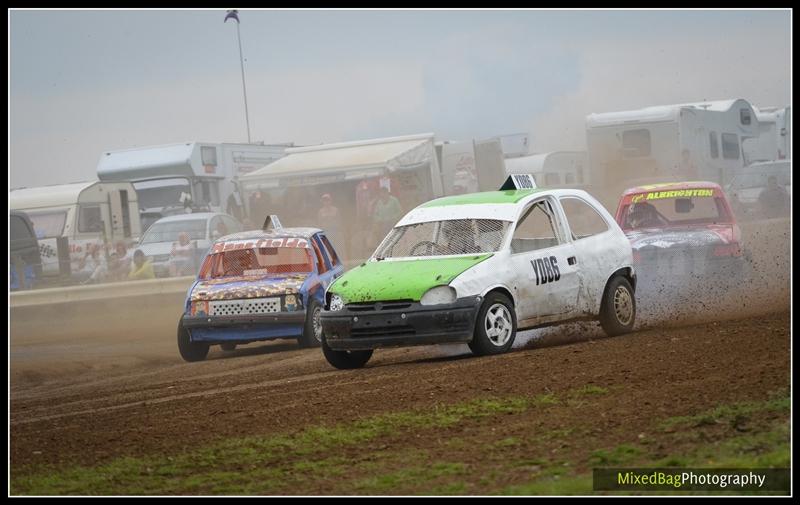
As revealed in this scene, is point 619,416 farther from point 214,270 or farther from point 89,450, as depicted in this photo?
point 214,270

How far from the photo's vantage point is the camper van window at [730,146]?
31.3 m

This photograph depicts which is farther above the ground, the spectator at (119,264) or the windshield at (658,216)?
the windshield at (658,216)

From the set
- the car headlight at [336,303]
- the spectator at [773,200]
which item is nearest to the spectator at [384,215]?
the spectator at [773,200]

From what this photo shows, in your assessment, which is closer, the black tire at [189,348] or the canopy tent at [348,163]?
the black tire at [189,348]

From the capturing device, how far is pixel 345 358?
38.7ft

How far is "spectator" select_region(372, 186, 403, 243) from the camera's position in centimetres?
2539

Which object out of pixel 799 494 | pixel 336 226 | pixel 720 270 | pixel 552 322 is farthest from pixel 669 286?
pixel 336 226

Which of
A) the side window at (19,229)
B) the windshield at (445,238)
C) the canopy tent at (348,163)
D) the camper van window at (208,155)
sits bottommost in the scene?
the windshield at (445,238)

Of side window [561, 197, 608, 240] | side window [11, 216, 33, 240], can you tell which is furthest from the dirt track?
side window [11, 216, 33, 240]

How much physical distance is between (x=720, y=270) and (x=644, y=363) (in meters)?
6.62

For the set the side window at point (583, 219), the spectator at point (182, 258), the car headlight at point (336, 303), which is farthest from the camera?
the spectator at point (182, 258)

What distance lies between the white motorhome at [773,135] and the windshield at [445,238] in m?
23.8

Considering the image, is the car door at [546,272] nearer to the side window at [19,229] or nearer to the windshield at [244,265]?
the windshield at [244,265]
